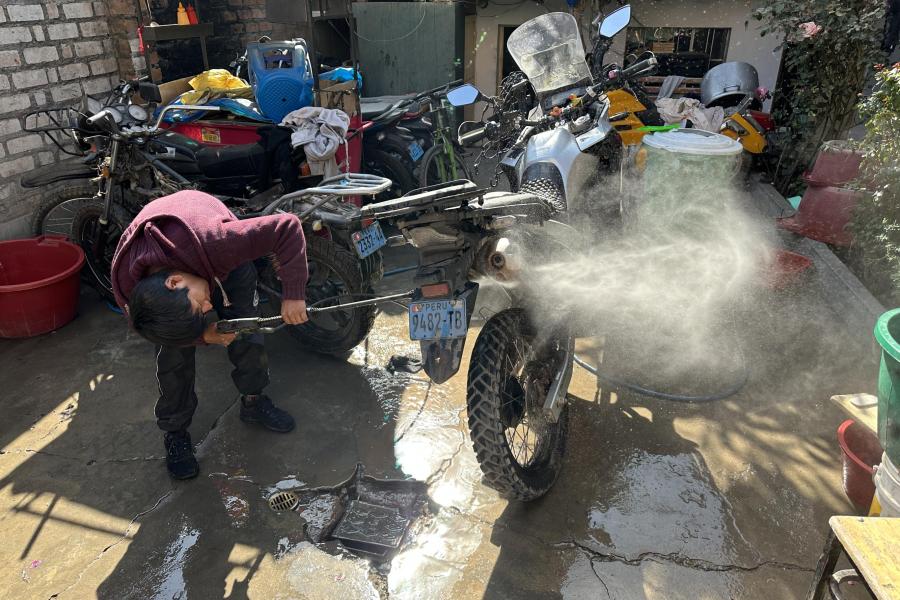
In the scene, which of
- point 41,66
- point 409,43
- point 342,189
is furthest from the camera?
point 409,43

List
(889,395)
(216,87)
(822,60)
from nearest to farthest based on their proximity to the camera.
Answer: (889,395), (216,87), (822,60)

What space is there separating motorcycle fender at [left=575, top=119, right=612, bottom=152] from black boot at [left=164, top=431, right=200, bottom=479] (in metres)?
3.54

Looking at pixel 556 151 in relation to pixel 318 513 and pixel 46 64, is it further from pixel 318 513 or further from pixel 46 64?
pixel 46 64

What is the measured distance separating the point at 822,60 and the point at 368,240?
602cm

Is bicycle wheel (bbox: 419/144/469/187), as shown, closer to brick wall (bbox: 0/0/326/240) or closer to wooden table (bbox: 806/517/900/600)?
brick wall (bbox: 0/0/326/240)

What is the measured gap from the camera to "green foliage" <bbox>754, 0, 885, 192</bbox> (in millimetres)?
6129

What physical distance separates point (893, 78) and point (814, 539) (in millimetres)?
3403

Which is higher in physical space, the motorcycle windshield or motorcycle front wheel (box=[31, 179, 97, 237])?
the motorcycle windshield

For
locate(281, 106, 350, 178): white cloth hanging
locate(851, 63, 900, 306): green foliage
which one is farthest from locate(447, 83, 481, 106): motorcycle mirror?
locate(851, 63, 900, 306): green foliage

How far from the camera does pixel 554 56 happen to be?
5.32m

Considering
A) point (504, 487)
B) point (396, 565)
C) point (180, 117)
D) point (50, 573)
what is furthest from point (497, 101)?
point (50, 573)

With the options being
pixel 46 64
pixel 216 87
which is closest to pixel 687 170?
pixel 216 87

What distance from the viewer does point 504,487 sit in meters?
2.77

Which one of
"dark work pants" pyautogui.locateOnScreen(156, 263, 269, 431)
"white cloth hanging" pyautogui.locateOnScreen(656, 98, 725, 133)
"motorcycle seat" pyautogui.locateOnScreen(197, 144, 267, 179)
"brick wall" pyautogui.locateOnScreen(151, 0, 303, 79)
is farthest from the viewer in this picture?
"white cloth hanging" pyautogui.locateOnScreen(656, 98, 725, 133)
